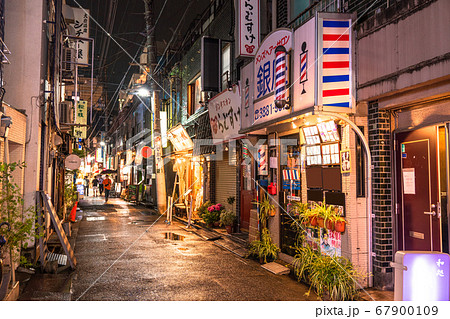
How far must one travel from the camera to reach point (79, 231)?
15.5 m

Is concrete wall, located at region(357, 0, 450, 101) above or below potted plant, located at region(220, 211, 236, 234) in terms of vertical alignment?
above

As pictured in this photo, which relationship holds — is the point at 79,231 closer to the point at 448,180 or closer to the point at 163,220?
the point at 163,220

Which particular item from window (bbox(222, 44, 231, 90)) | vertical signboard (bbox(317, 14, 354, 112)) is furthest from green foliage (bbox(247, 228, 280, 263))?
window (bbox(222, 44, 231, 90))

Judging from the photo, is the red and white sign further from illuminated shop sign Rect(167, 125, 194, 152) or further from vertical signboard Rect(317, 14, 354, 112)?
illuminated shop sign Rect(167, 125, 194, 152)

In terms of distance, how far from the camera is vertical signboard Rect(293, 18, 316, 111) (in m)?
7.36

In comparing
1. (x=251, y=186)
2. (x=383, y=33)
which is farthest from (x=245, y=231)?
(x=383, y=33)

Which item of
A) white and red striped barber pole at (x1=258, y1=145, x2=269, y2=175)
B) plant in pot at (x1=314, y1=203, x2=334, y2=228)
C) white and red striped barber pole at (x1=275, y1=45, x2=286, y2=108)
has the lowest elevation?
plant in pot at (x1=314, y1=203, x2=334, y2=228)

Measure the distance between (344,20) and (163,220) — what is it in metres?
14.4

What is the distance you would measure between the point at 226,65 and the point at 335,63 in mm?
9898

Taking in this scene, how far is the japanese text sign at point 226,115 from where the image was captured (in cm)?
1300

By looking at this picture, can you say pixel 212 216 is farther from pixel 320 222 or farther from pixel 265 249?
pixel 320 222

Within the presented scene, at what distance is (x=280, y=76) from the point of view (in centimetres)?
846

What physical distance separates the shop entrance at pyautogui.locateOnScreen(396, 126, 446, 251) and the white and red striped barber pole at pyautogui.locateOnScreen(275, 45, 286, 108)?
2.46 m

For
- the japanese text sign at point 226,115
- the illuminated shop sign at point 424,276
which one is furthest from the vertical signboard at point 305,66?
the japanese text sign at point 226,115
